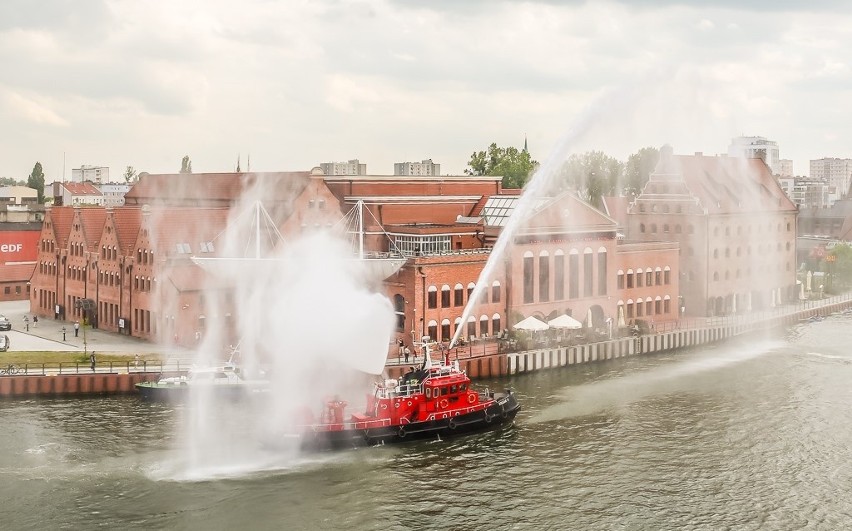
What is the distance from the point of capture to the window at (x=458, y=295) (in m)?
77.6

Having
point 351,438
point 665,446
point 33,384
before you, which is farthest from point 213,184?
point 665,446

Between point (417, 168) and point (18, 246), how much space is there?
142 feet

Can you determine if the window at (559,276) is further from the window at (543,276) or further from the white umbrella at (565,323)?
the white umbrella at (565,323)

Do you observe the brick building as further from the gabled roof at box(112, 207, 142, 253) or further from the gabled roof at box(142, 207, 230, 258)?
the gabled roof at box(112, 207, 142, 253)

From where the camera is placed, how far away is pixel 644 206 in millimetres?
106250

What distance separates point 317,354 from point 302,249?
2419 cm

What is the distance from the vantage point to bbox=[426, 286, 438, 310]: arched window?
75.8 m

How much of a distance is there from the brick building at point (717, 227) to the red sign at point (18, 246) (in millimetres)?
62420

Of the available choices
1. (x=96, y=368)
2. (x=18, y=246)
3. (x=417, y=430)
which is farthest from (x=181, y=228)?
(x=18, y=246)

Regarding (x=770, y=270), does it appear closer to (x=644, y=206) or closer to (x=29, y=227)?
(x=644, y=206)

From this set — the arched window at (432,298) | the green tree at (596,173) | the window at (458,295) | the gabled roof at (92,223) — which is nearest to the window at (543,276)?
the window at (458,295)

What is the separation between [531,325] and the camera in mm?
77875

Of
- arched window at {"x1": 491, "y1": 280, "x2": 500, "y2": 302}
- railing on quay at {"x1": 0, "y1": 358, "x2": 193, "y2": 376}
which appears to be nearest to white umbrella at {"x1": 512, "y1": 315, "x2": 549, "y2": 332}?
arched window at {"x1": 491, "y1": 280, "x2": 500, "y2": 302}

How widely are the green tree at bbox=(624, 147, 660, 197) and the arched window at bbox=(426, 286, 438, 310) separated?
86.2 metres
